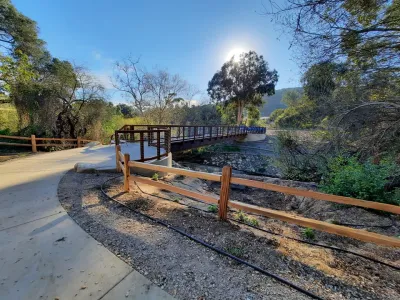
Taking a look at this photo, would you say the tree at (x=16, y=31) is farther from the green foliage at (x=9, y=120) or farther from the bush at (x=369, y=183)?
the bush at (x=369, y=183)

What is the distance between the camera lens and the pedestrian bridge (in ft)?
19.5

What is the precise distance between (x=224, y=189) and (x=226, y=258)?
89 cm

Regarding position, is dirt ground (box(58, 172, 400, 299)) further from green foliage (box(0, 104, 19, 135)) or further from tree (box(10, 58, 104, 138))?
green foliage (box(0, 104, 19, 135))

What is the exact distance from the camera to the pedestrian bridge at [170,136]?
5.94 meters

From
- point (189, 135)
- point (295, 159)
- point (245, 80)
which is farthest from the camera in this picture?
point (245, 80)

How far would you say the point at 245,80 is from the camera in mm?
24234

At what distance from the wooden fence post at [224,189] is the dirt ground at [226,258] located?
155 mm

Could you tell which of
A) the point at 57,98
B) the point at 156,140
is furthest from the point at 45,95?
the point at 156,140

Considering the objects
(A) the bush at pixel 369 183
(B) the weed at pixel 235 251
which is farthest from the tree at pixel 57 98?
(A) the bush at pixel 369 183

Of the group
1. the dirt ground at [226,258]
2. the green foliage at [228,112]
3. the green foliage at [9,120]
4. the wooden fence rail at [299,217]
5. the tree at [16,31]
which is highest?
the tree at [16,31]

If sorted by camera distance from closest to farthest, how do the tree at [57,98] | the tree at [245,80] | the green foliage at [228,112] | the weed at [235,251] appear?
the weed at [235,251]
the tree at [57,98]
the tree at [245,80]
the green foliage at [228,112]

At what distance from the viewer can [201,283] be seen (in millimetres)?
1639

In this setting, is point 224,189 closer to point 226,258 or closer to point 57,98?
point 226,258

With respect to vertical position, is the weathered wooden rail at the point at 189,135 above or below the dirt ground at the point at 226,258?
above
